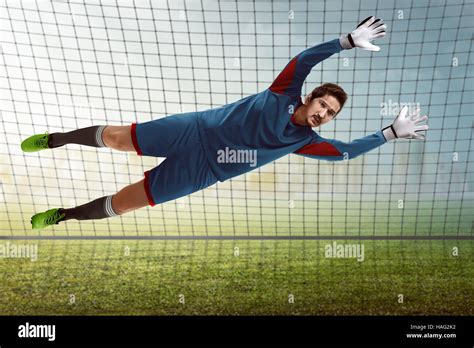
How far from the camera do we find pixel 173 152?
2.39m

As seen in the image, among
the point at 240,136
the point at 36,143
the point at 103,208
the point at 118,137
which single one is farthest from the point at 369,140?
the point at 36,143

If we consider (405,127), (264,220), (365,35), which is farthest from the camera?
(264,220)

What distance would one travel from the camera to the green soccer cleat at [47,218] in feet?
8.45

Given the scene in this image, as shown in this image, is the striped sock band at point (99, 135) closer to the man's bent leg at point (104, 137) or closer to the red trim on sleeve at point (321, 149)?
the man's bent leg at point (104, 137)

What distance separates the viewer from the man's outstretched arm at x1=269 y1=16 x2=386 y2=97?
2.29 m

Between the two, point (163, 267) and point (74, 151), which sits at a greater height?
point (74, 151)

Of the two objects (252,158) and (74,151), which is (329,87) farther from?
(74,151)

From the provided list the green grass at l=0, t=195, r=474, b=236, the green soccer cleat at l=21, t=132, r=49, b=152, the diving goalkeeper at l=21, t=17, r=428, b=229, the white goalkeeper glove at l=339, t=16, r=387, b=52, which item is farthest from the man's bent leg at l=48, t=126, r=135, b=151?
the white goalkeeper glove at l=339, t=16, r=387, b=52

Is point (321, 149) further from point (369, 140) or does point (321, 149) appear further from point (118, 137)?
point (118, 137)

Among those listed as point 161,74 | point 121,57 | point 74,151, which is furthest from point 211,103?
point 74,151

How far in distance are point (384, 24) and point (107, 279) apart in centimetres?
161

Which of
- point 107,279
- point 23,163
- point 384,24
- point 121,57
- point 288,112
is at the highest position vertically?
point 384,24

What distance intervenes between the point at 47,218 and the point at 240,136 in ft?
3.06
